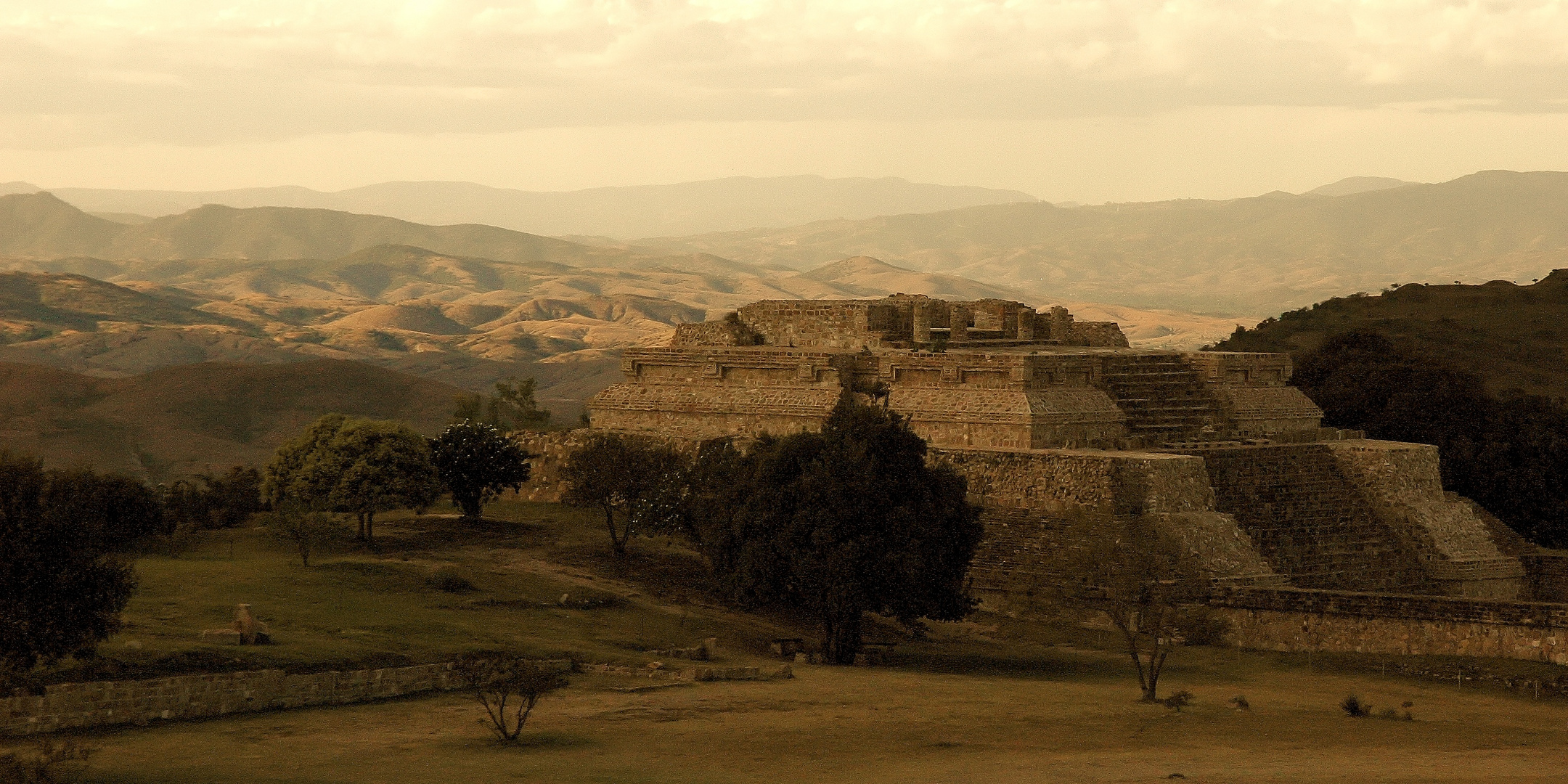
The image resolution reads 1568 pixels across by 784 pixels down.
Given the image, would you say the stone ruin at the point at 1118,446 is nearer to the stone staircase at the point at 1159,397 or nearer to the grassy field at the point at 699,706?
the stone staircase at the point at 1159,397

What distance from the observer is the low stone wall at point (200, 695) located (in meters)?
18.2

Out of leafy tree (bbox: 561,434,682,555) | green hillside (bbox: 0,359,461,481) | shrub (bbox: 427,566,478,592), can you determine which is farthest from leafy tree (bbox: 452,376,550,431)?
green hillside (bbox: 0,359,461,481)

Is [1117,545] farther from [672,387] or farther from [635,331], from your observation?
[635,331]

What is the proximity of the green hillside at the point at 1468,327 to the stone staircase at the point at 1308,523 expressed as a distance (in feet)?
92.0

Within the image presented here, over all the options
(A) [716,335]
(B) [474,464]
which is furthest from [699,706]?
(A) [716,335]

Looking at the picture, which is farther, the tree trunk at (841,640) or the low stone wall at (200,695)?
the tree trunk at (841,640)

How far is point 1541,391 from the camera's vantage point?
64.4 m

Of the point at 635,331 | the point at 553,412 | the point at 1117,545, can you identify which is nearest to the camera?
the point at 1117,545

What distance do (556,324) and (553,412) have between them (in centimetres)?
7352

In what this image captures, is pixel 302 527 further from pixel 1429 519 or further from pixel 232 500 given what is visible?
pixel 1429 519

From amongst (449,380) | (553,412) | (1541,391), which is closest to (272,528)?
(1541,391)

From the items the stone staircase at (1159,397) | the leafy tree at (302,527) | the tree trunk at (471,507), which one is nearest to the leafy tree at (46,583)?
the leafy tree at (302,527)

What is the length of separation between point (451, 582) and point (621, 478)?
4598 millimetres

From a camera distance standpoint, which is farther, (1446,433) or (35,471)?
(1446,433)
